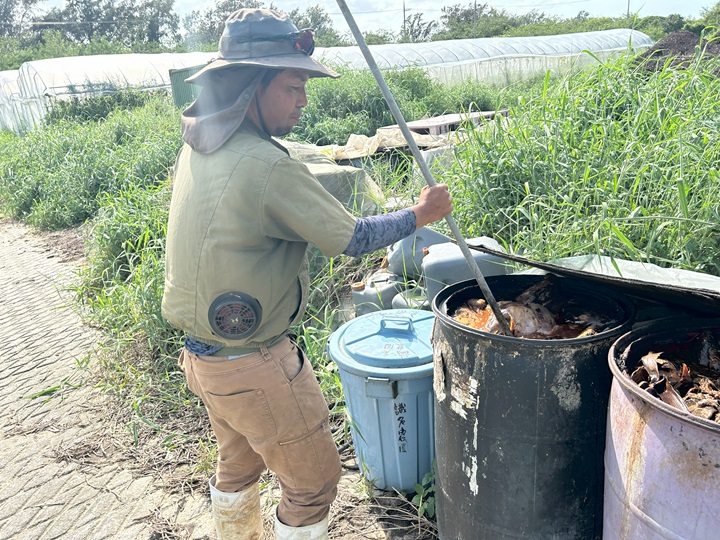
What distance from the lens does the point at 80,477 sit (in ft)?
11.4

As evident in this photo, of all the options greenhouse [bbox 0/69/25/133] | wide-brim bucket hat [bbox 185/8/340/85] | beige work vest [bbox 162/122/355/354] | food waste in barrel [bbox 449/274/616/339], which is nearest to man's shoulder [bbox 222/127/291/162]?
beige work vest [bbox 162/122/355/354]

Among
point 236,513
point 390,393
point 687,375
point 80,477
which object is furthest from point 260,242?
point 80,477

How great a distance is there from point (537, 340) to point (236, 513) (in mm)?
1508

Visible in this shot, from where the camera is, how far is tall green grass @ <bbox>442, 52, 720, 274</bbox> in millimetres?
3014

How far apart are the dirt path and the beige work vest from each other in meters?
1.27

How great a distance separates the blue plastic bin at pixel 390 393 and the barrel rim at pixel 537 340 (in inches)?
16.6

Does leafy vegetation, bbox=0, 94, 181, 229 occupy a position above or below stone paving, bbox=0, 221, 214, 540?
above

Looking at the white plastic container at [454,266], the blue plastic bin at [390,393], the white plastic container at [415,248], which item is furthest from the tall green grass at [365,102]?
the blue plastic bin at [390,393]

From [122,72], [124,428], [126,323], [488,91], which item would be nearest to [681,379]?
[124,428]

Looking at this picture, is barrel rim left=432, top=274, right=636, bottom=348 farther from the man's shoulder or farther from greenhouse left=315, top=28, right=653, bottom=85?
greenhouse left=315, top=28, right=653, bottom=85

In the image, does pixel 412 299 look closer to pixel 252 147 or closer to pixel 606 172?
pixel 606 172

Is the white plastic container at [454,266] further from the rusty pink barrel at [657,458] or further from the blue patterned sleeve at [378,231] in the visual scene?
the rusty pink barrel at [657,458]

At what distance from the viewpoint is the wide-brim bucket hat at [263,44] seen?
2031 mm

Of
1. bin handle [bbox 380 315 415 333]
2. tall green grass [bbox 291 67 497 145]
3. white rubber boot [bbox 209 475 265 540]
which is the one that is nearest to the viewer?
white rubber boot [bbox 209 475 265 540]
